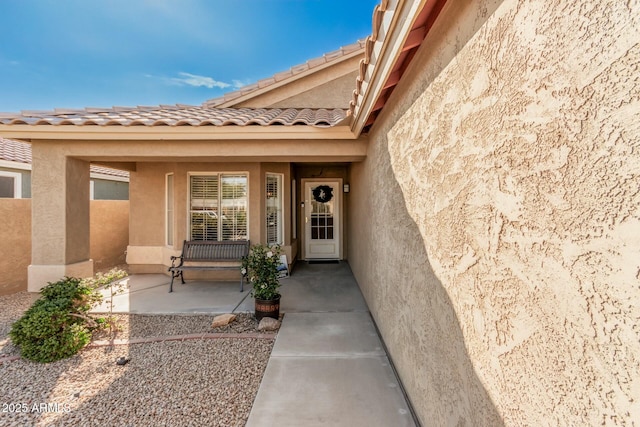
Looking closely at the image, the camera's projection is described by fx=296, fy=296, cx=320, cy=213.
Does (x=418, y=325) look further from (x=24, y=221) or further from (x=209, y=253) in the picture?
(x=24, y=221)

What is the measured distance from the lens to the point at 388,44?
9.11ft

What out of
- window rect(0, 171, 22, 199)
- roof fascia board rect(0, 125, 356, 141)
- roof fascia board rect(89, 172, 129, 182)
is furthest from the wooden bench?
roof fascia board rect(89, 172, 129, 182)

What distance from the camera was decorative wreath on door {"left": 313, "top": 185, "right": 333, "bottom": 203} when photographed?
10797mm

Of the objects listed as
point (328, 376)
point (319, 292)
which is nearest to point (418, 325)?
point (328, 376)

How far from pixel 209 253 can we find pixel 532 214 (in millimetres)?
7877

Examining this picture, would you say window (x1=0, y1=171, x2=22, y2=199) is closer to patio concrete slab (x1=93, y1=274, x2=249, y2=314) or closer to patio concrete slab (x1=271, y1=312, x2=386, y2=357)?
patio concrete slab (x1=93, y1=274, x2=249, y2=314)

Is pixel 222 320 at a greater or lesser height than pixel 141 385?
greater

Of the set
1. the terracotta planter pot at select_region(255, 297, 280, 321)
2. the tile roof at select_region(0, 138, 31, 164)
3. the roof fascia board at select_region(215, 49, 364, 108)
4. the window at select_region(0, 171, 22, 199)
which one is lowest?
the terracotta planter pot at select_region(255, 297, 280, 321)

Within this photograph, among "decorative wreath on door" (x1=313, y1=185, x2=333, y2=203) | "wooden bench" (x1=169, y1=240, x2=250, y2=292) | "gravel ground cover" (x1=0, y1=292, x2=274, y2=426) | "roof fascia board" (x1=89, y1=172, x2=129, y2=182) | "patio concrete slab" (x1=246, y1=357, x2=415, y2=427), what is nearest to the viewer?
"patio concrete slab" (x1=246, y1=357, x2=415, y2=427)

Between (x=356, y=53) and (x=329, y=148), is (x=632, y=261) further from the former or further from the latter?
(x=356, y=53)

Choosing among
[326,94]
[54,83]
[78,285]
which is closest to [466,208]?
[78,285]

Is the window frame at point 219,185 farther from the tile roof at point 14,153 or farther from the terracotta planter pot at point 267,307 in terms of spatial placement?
the tile roof at point 14,153

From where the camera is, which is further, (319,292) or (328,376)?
(319,292)

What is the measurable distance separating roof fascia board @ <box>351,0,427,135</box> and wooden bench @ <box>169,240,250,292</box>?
5.55 m
